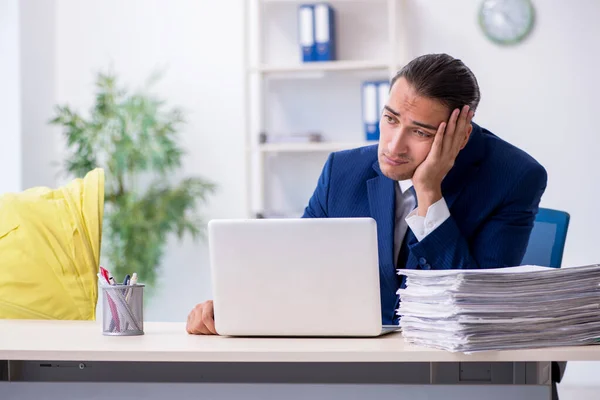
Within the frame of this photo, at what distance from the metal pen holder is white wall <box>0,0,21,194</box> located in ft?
9.98

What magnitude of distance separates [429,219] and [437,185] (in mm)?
95

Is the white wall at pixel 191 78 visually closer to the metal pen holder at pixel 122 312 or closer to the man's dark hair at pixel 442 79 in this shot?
the man's dark hair at pixel 442 79

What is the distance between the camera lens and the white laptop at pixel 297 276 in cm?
166

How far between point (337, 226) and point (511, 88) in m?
3.16

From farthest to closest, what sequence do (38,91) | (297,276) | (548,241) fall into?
(38,91) < (548,241) < (297,276)

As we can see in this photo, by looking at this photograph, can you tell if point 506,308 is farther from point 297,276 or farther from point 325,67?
point 325,67

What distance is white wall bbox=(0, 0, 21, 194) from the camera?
470 centimetres

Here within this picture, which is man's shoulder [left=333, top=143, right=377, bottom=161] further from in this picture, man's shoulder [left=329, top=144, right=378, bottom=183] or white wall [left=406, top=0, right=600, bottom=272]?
white wall [left=406, top=0, right=600, bottom=272]

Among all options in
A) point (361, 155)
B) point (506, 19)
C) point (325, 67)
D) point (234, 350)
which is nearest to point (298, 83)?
point (325, 67)

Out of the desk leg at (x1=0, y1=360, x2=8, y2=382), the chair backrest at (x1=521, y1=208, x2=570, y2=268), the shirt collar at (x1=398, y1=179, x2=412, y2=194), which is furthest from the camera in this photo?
the chair backrest at (x1=521, y1=208, x2=570, y2=268)

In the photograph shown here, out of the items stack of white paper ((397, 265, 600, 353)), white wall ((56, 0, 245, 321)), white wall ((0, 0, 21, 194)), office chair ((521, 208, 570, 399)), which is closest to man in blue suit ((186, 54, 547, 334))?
office chair ((521, 208, 570, 399))

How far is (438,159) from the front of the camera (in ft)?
7.09

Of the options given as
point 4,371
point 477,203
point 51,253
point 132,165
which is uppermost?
point 132,165

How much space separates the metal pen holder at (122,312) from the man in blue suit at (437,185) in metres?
0.66
